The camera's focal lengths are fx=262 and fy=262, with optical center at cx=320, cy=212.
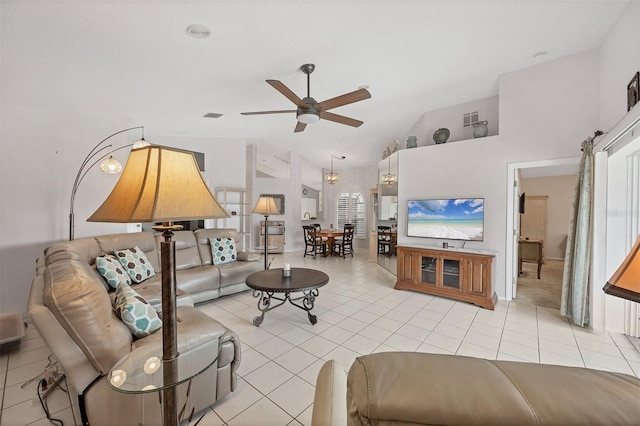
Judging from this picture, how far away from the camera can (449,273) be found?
4031 millimetres

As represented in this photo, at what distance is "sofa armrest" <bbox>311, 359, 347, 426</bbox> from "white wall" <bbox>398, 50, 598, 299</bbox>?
4.15 meters

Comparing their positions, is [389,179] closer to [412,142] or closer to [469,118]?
[412,142]

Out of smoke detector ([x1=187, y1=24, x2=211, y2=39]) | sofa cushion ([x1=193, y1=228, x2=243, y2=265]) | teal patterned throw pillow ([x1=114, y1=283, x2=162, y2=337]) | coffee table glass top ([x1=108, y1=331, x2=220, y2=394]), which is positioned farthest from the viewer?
sofa cushion ([x1=193, y1=228, x2=243, y2=265])

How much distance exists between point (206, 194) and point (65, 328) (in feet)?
3.58

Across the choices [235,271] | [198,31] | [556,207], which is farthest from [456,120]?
[556,207]

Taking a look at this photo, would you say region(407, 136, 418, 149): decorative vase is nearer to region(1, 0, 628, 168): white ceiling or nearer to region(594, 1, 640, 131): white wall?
region(1, 0, 628, 168): white ceiling

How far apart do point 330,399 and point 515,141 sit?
4530mm

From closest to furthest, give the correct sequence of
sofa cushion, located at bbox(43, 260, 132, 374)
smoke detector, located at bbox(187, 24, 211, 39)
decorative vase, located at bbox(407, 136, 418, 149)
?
sofa cushion, located at bbox(43, 260, 132, 374) → smoke detector, located at bbox(187, 24, 211, 39) → decorative vase, located at bbox(407, 136, 418, 149)

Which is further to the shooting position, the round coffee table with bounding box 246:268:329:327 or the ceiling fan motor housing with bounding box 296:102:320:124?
the ceiling fan motor housing with bounding box 296:102:320:124

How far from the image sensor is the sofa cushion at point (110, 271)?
2.80 metres

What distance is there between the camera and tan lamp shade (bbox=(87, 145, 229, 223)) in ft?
2.98

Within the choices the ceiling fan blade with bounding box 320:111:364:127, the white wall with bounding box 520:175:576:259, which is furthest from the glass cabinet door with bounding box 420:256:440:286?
the white wall with bounding box 520:175:576:259

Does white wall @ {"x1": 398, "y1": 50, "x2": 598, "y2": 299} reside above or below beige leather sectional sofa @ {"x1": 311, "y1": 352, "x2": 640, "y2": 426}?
above

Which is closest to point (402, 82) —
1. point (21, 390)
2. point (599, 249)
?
point (599, 249)
